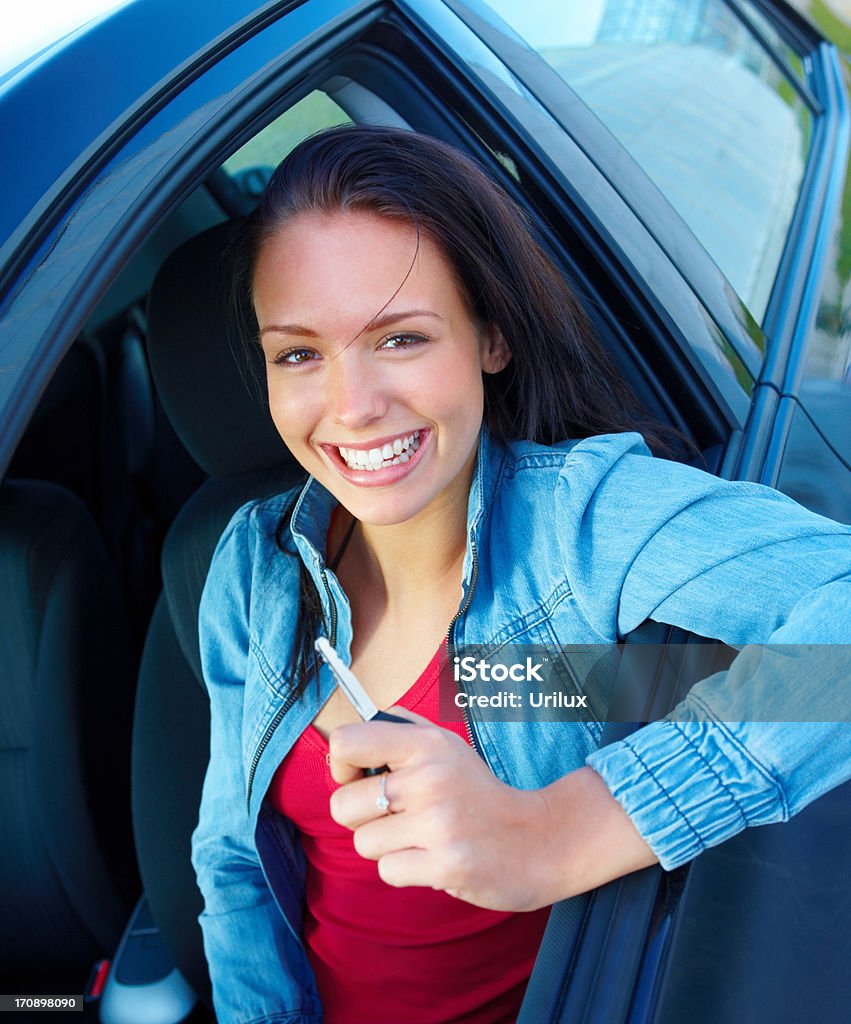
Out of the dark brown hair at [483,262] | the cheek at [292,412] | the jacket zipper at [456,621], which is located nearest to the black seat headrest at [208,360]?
the dark brown hair at [483,262]

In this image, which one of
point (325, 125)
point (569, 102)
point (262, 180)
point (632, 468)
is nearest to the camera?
point (632, 468)

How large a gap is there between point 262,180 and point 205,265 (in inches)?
22.9

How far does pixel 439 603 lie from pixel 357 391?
35 centimetres

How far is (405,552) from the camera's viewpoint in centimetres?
153

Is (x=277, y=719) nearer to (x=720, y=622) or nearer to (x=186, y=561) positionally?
(x=186, y=561)

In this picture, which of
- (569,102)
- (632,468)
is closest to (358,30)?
(569,102)

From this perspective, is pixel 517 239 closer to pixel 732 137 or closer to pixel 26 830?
pixel 732 137

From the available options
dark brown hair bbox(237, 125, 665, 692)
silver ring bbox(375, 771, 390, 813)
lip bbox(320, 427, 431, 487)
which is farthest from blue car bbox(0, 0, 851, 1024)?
→ lip bbox(320, 427, 431, 487)

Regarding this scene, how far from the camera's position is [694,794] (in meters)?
0.99

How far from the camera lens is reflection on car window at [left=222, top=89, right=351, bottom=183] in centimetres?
149

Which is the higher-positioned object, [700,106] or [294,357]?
[700,106]


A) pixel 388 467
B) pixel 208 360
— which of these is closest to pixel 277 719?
pixel 388 467

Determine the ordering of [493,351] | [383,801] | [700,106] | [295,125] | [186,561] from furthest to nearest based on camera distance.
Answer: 1. [700,106]
2. [186,561]
3. [295,125]
4. [493,351]
5. [383,801]

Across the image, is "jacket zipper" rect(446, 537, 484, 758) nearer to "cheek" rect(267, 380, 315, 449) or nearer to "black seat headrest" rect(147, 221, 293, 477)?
"cheek" rect(267, 380, 315, 449)
